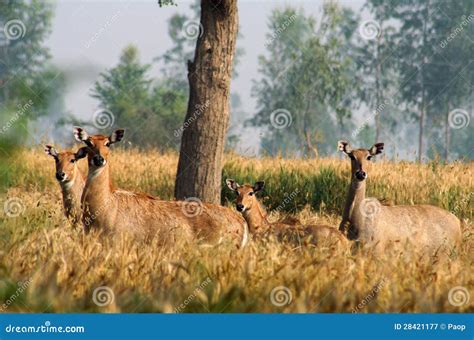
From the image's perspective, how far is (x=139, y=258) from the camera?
10297 millimetres

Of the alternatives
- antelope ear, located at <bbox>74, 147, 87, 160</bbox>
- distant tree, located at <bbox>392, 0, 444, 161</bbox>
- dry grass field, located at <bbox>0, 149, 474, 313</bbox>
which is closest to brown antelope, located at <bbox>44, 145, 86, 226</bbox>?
antelope ear, located at <bbox>74, 147, 87, 160</bbox>

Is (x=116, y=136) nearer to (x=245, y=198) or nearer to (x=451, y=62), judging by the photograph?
(x=245, y=198)

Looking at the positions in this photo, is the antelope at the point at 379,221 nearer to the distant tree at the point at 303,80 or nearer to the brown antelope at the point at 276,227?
the brown antelope at the point at 276,227

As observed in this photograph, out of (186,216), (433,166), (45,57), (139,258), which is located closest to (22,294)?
(139,258)

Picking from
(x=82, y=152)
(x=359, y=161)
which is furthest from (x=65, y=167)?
(x=359, y=161)

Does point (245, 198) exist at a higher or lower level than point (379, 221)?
higher

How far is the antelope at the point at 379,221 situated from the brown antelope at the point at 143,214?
2185 millimetres

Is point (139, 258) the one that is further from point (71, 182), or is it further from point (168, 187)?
point (168, 187)

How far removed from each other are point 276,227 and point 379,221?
1.80 meters

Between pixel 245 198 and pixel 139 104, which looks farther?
pixel 139 104

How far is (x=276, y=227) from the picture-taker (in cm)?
1389

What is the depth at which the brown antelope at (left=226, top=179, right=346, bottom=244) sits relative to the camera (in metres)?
12.9

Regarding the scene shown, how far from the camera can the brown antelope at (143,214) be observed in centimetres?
1264

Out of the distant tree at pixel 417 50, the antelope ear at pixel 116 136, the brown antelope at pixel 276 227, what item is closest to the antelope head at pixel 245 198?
the brown antelope at pixel 276 227
